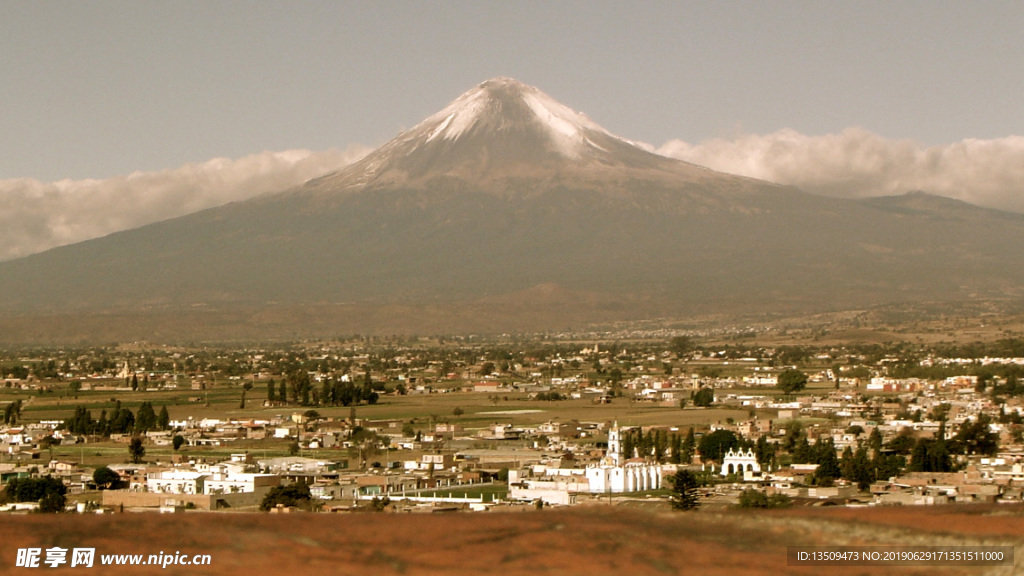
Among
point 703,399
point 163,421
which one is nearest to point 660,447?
point 163,421

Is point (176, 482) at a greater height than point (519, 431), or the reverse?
point (176, 482)

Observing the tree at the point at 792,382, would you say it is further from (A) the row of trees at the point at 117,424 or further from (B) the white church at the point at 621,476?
(B) the white church at the point at 621,476

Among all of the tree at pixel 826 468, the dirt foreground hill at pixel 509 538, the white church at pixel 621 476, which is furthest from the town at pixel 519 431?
the dirt foreground hill at pixel 509 538

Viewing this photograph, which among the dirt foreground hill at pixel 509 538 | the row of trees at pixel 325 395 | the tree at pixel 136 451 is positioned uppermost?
the dirt foreground hill at pixel 509 538

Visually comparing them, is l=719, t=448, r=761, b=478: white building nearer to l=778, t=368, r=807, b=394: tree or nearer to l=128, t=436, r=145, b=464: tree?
l=128, t=436, r=145, b=464: tree

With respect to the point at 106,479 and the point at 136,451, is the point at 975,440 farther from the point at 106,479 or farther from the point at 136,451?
the point at 106,479

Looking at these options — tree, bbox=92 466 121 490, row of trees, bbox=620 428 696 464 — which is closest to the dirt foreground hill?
tree, bbox=92 466 121 490
